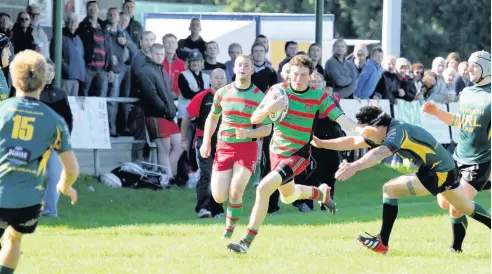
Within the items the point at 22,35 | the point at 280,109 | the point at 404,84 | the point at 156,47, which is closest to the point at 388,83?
the point at 404,84

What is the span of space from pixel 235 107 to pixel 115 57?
5.77 metres

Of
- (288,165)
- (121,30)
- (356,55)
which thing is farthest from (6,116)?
(356,55)

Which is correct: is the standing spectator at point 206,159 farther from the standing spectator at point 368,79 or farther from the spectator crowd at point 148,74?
the standing spectator at point 368,79

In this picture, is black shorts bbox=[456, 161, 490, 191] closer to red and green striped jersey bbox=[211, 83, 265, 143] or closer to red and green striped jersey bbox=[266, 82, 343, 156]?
red and green striped jersey bbox=[266, 82, 343, 156]

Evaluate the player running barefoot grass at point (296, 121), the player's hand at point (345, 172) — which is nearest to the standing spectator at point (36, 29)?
the player running barefoot grass at point (296, 121)

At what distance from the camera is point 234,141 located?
44.3 feet

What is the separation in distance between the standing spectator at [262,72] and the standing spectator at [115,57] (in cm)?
209

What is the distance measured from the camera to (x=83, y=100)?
18.2 m

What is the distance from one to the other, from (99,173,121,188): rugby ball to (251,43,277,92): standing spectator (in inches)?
102

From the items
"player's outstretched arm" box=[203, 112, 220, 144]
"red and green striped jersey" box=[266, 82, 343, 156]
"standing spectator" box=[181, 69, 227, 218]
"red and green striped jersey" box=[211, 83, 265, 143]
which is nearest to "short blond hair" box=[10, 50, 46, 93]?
"red and green striped jersey" box=[266, 82, 343, 156]

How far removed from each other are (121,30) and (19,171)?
420 inches

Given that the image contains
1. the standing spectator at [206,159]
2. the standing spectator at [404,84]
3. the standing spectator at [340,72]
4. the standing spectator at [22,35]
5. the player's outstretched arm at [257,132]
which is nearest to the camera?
the player's outstretched arm at [257,132]

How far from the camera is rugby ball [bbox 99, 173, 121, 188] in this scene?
1844cm

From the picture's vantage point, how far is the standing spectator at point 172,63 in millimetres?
19031
